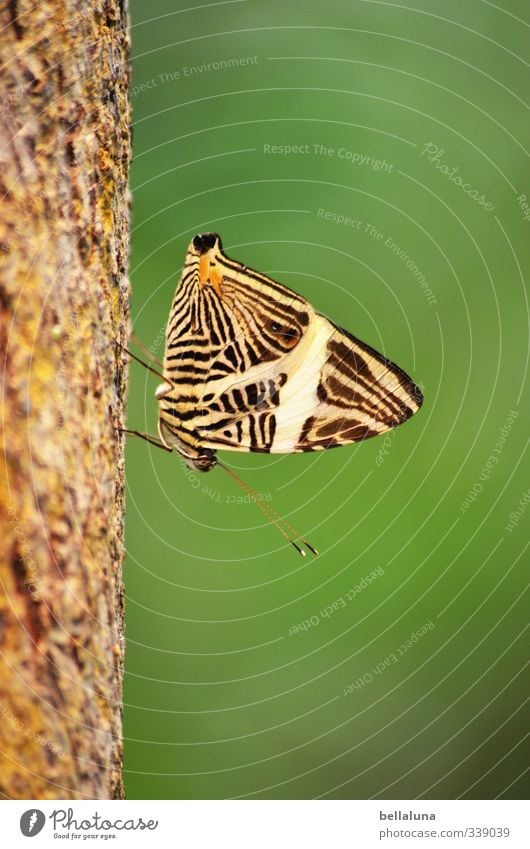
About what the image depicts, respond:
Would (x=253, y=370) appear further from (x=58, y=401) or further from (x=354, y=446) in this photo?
(x=354, y=446)

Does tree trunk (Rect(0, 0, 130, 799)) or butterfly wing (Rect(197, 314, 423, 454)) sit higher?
butterfly wing (Rect(197, 314, 423, 454))

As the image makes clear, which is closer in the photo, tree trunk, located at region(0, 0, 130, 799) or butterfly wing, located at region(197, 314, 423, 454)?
tree trunk, located at region(0, 0, 130, 799)

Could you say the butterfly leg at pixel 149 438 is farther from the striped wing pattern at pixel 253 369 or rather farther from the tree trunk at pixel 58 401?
the tree trunk at pixel 58 401

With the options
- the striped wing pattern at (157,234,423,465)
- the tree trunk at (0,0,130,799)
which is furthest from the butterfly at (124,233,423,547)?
the tree trunk at (0,0,130,799)

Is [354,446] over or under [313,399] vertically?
over

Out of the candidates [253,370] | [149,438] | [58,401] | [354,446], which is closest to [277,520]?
[354,446]

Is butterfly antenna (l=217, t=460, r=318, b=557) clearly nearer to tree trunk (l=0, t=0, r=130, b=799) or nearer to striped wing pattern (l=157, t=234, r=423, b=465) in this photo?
striped wing pattern (l=157, t=234, r=423, b=465)

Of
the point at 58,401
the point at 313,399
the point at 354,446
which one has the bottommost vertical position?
the point at 58,401

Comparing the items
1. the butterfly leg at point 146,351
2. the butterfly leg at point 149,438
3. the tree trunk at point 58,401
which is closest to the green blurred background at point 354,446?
the butterfly leg at point 149,438
